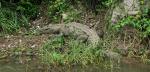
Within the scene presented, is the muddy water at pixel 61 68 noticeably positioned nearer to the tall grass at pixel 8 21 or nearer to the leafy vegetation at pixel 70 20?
the leafy vegetation at pixel 70 20

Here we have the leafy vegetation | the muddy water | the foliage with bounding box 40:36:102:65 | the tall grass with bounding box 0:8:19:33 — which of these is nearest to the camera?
the muddy water

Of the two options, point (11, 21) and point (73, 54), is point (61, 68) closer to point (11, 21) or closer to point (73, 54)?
point (73, 54)

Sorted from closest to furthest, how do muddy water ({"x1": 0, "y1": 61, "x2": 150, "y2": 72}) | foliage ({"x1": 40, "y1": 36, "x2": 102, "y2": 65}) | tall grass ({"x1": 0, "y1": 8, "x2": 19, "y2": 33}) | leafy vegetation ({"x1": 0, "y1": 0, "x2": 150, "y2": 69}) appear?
muddy water ({"x1": 0, "y1": 61, "x2": 150, "y2": 72}), foliage ({"x1": 40, "y1": 36, "x2": 102, "y2": 65}), leafy vegetation ({"x1": 0, "y1": 0, "x2": 150, "y2": 69}), tall grass ({"x1": 0, "y1": 8, "x2": 19, "y2": 33})

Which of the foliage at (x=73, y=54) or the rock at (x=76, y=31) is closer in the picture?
the foliage at (x=73, y=54)

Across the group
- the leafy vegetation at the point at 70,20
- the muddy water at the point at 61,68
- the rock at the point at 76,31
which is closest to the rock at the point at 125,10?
the leafy vegetation at the point at 70,20

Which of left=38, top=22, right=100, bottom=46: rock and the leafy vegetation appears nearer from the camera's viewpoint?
the leafy vegetation

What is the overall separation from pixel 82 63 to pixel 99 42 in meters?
0.99

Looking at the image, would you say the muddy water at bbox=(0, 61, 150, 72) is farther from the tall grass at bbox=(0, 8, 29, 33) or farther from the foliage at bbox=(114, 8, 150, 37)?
the tall grass at bbox=(0, 8, 29, 33)

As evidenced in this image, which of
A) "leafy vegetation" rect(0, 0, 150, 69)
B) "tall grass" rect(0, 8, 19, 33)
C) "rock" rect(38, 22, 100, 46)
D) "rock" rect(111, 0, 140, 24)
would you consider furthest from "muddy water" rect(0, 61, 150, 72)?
"tall grass" rect(0, 8, 19, 33)

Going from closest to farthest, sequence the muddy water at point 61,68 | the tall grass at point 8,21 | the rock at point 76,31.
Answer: the muddy water at point 61,68 < the rock at point 76,31 < the tall grass at point 8,21

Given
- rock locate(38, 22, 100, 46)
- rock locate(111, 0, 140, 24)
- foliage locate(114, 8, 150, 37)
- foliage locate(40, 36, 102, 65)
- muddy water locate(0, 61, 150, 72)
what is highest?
rock locate(111, 0, 140, 24)

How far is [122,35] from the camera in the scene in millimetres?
10406

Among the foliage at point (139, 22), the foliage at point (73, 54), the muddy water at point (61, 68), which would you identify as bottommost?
the muddy water at point (61, 68)

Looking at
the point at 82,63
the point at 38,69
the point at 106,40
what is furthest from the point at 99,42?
the point at 38,69
